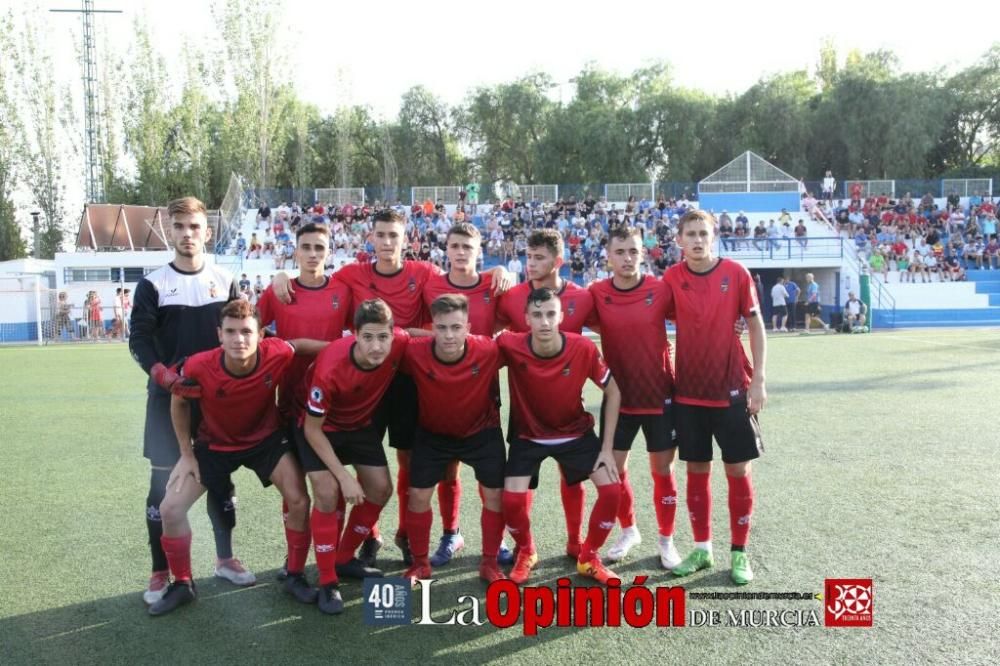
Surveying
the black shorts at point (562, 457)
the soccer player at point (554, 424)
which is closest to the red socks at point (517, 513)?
the soccer player at point (554, 424)

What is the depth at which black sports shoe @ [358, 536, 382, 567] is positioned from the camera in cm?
462

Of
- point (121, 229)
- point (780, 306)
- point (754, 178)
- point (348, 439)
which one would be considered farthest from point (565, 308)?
point (121, 229)

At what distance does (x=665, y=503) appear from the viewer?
4.57 metres

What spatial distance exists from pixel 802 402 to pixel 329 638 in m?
7.61

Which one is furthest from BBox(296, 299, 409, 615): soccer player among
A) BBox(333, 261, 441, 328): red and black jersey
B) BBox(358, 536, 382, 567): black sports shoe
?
BBox(333, 261, 441, 328): red and black jersey

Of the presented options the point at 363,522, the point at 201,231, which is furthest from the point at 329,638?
the point at 201,231

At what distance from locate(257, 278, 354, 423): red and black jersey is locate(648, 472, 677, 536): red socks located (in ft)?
6.87

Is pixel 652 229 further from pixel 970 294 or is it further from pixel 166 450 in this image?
pixel 166 450

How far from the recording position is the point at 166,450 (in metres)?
4.29

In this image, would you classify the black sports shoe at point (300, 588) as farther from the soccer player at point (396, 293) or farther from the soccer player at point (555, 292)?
the soccer player at point (555, 292)

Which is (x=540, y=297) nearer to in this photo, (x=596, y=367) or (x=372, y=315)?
(x=596, y=367)

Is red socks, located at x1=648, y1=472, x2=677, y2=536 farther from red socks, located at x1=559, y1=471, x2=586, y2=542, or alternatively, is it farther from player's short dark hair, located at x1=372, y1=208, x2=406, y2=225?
player's short dark hair, located at x1=372, y1=208, x2=406, y2=225

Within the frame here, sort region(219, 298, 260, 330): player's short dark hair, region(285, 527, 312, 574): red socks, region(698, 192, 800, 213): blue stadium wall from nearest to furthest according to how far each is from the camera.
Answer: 1. region(219, 298, 260, 330): player's short dark hair
2. region(285, 527, 312, 574): red socks
3. region(698, 192, 800, 213): blue stadium wall

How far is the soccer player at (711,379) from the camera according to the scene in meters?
4.36
